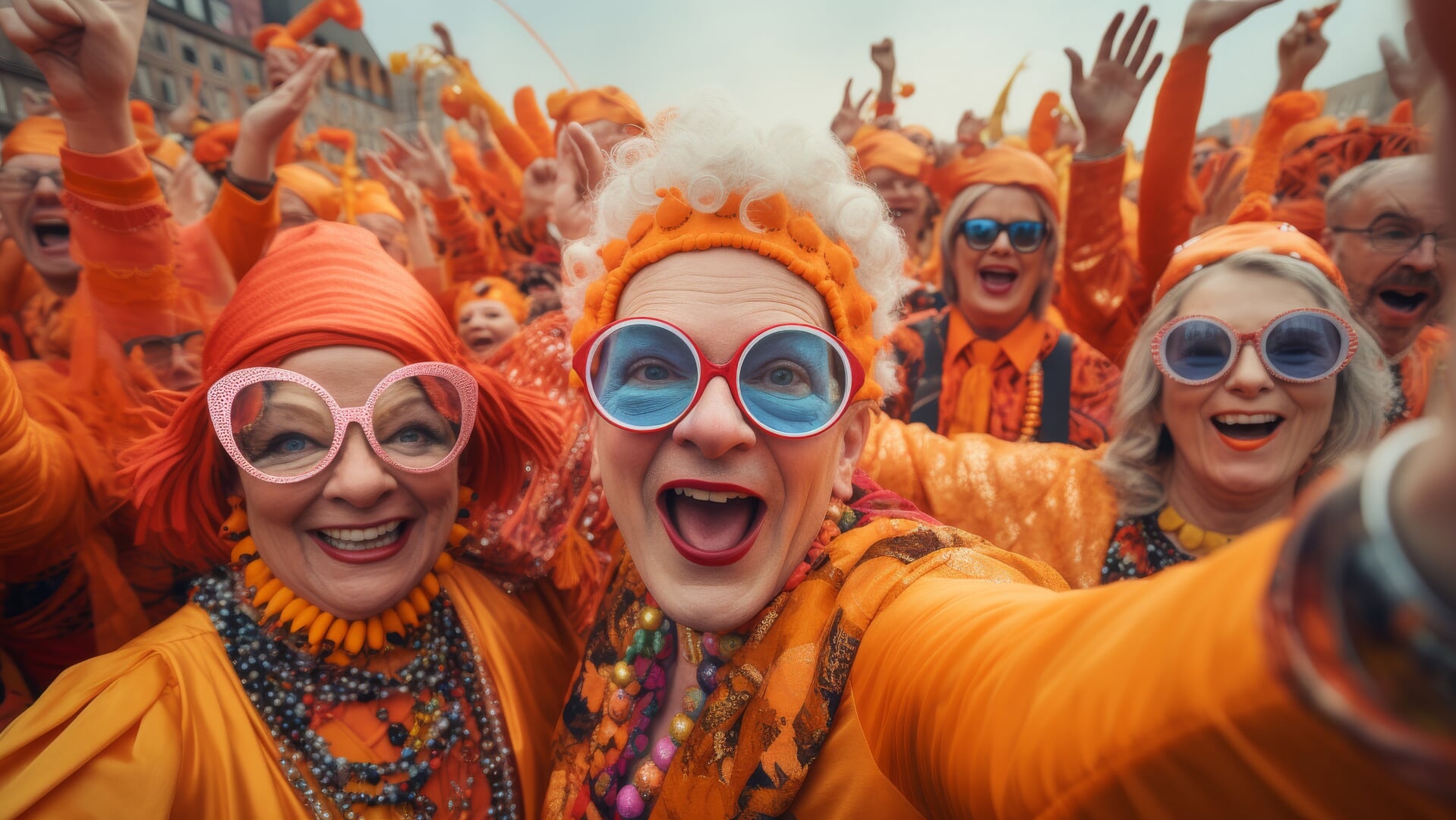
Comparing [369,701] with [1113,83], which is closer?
[369,701]

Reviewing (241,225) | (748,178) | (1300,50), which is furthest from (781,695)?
(1300,50)

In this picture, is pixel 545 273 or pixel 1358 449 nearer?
pixel 1358 449

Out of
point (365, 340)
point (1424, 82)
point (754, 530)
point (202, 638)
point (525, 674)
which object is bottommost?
point (525, 674)

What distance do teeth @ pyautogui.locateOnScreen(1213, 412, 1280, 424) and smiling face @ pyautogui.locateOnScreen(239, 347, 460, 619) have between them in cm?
231

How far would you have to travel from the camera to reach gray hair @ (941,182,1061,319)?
153 inches

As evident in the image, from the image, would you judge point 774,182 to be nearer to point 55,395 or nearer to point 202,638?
point 202,638

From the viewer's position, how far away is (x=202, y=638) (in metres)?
1.65

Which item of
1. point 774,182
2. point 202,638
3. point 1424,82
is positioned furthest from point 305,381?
point 1424,82

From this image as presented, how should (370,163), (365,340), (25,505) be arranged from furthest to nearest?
(370,163) → (25,505) → (365,340)

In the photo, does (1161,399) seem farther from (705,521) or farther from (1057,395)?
(705,521)

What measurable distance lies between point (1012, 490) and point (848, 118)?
5465 millimetres

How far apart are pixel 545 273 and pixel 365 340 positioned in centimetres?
411

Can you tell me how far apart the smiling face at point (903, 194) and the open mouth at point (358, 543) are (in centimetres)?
496

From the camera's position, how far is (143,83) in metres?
15.8
